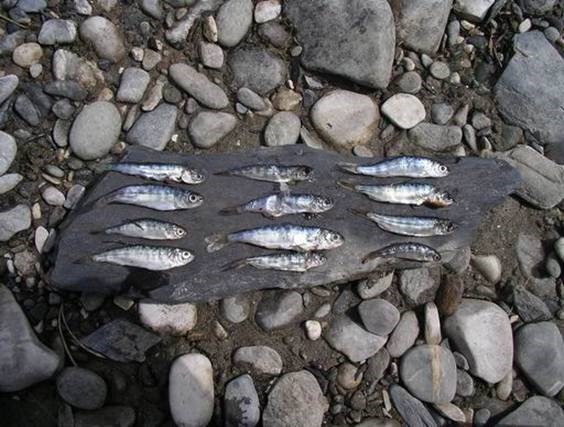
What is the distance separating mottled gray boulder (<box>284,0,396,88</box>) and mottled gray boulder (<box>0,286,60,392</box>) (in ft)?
12.1

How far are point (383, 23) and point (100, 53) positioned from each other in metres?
2.85

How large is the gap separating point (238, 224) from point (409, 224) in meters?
1.53

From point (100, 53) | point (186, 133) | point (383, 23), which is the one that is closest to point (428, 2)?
point (383, 23)

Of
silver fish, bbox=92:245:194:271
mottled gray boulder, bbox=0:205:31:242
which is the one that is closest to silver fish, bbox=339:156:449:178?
silver fish, bbox=92:245:194:271

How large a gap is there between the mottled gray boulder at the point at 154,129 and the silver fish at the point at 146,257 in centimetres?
116

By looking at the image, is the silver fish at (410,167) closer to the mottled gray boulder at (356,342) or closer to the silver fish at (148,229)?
the mottled gray boulder at (356,342)

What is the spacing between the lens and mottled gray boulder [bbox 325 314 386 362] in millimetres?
5344

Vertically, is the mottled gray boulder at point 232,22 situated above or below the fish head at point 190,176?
above

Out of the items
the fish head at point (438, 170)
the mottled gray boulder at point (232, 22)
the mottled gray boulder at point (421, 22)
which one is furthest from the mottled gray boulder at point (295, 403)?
the mottled gray boulder at point (421, 22)

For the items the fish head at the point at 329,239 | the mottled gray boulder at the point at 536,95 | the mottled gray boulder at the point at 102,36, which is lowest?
the fish head at the point at 329,239

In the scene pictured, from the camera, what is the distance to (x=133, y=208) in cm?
519

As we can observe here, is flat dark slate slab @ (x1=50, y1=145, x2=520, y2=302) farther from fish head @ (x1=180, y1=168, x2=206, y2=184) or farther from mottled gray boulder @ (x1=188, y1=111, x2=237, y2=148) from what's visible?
mottled gray boulder @ (x1=188, y1=111, x2=237, y2=148)

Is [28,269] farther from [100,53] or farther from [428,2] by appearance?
[428,2]

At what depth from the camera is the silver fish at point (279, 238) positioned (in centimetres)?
511
